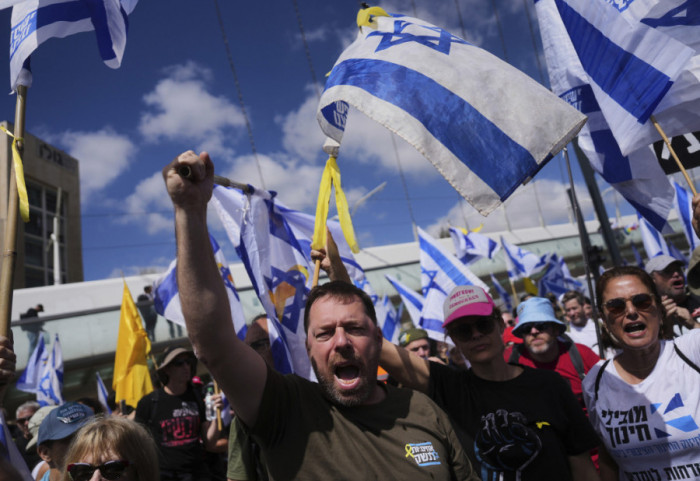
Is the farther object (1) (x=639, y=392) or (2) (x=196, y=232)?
(1) (x=639, y=392)

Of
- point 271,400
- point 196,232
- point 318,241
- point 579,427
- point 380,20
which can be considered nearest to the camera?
point 196,232

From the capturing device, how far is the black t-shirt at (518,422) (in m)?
2.13

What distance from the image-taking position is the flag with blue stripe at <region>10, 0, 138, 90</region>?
2.67 meters

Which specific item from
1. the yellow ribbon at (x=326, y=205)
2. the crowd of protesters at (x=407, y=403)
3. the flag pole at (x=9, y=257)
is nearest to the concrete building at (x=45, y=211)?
the flag pole at (x=9, y=257)

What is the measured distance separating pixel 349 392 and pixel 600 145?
2.67 m

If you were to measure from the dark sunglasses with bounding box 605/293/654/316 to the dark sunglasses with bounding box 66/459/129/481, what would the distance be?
7.65ft

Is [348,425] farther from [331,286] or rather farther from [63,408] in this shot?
[63,408]

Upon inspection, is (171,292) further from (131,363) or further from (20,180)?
(20,180)

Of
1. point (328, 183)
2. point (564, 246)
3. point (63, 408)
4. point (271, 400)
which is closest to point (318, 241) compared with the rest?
point (328, 183)

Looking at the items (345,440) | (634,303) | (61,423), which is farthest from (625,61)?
(61,423)

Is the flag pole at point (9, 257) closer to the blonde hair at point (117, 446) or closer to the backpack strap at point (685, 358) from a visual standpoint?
the blonde hair at point (117, 446)

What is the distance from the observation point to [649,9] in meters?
2.83

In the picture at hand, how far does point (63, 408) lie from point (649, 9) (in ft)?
13.4

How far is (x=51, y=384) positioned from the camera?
8.41 m
